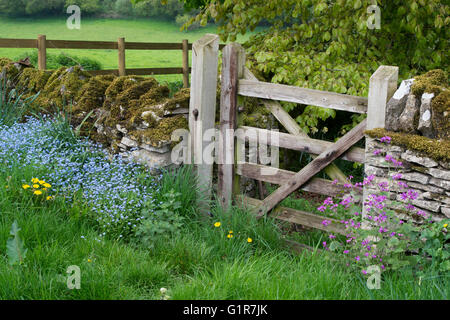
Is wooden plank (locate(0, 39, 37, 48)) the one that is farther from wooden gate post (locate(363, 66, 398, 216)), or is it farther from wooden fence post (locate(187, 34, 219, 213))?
wooden gate post (locate(363, 66, 398, 216))

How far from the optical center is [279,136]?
4.64 m

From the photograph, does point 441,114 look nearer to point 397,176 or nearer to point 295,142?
point 397,176

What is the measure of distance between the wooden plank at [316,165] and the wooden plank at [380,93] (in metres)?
0.11

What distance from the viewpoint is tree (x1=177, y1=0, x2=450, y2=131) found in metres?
5.76

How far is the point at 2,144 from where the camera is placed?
5.10 meters

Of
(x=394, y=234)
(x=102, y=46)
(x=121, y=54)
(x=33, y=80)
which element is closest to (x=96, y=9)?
(x=121, y=54)

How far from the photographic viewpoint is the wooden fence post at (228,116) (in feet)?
15.8

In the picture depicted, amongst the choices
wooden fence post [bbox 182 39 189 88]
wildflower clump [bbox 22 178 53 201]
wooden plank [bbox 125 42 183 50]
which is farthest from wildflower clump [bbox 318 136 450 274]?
wooden fence post [bbox 182 39 189 88]

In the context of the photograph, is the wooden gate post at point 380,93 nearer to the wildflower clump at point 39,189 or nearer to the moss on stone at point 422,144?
the moss on stone at point 422,144

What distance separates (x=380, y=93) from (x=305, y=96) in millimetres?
705

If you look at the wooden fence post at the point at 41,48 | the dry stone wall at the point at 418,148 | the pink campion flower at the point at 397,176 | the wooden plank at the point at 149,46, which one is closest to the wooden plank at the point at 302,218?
the dry stone wall at the point at 418,148

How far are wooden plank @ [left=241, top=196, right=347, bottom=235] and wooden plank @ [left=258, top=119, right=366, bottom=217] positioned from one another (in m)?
0.09

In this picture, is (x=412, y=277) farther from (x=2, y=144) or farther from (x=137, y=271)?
(x=2, y=144)
